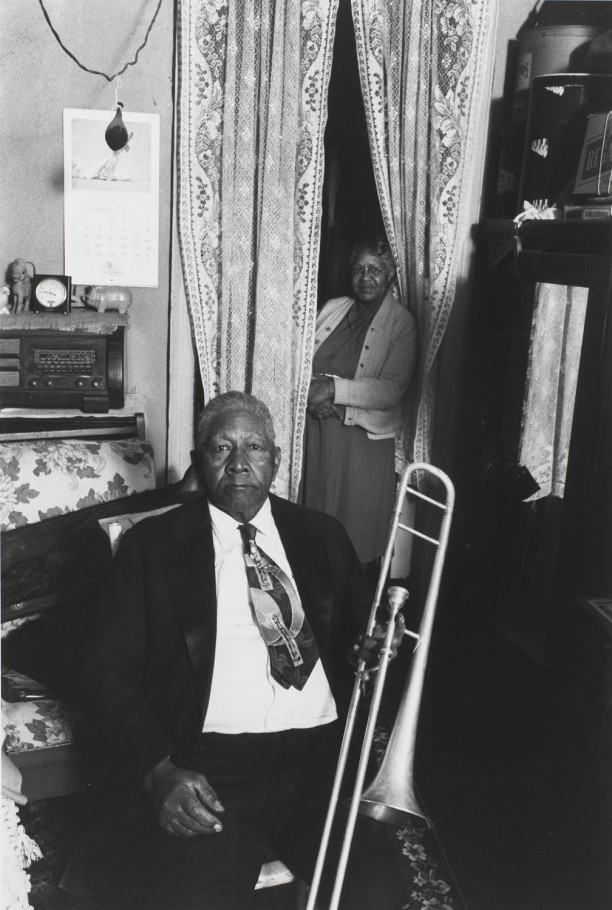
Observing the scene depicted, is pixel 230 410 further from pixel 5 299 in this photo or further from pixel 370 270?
pixel 370 270

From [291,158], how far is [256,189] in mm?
140

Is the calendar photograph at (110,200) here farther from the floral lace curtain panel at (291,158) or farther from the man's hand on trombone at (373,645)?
the man's hand on trombone at (373,645)

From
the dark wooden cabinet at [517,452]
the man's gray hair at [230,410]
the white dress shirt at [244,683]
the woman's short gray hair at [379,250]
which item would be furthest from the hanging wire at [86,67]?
the white dress shirt at [244,683]

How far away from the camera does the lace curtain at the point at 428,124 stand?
2701 millimetres

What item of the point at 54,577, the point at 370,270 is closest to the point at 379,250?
the point at 370,270

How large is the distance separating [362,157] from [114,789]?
116 inches

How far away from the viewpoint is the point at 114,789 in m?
2.17

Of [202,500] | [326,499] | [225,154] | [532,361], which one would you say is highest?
[225,154]

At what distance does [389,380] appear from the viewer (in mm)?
2979

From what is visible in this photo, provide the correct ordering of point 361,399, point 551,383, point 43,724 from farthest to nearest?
1. point 361,399
2. point 551,383
3. point 43,724

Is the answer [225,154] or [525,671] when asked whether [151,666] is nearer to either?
[525,671]

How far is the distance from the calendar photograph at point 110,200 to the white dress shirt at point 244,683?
1.29 m

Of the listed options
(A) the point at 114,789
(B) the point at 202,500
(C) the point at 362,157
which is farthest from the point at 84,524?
(C) the point at 362,157

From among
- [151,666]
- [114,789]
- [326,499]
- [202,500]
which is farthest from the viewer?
[326,499]
